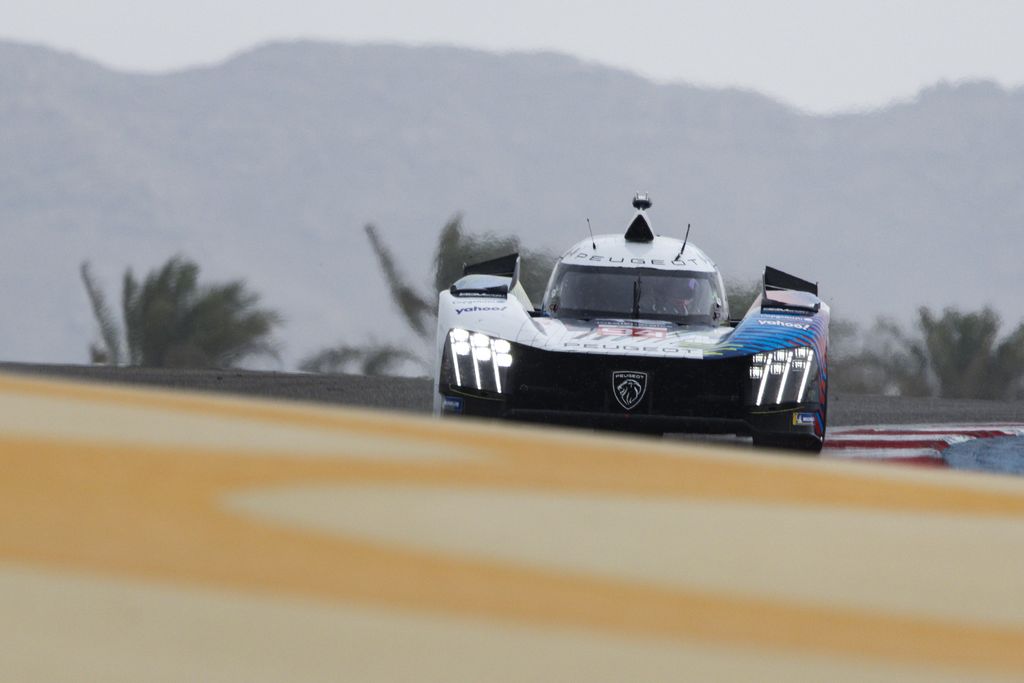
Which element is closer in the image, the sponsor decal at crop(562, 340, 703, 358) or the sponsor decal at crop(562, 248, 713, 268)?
the sponsor decal at crop(562, 340, 703, 358)

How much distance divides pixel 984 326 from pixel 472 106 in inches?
1888

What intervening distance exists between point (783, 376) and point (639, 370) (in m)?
0.71

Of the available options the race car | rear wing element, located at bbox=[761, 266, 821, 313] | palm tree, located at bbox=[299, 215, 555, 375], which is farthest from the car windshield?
palm tree, located at bbox=[299, 215, 555, 375]

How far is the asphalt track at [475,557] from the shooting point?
1.02 m

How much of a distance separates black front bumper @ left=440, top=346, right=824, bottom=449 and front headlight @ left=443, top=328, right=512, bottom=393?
2.6 inches

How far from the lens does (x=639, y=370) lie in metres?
6.67

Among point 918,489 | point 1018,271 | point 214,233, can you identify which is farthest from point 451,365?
point 214,233

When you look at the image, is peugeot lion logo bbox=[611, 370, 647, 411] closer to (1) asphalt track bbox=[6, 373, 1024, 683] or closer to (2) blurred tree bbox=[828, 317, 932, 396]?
(1) asphalt track bbox=[6, 373, 1024, 683]

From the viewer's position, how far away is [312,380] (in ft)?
46.5

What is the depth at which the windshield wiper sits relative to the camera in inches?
328

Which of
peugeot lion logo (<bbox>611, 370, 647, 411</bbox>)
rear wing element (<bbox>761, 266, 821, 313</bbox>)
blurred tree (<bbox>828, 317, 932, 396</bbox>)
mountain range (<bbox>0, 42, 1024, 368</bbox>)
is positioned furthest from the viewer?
mountain range (<bbox>0, 42, 1024, 368</bbox>)

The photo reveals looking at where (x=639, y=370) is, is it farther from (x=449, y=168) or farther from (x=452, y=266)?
(x=449, y=168)

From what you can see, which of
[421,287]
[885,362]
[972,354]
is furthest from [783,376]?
[972,354]

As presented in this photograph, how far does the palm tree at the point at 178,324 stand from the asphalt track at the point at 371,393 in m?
2.98
